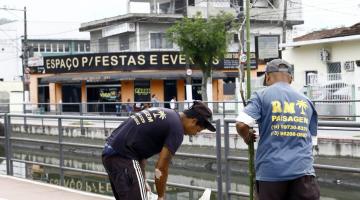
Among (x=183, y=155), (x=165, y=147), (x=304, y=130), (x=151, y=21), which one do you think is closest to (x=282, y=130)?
(x=304, y=130)

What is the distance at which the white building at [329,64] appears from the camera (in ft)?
75.8

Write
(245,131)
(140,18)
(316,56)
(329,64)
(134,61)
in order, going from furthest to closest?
(140,18) < (134,61) < (316,56) < (329,64) < (245,131)

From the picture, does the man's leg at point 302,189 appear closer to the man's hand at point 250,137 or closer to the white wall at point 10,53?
the man's hand at point 250,137

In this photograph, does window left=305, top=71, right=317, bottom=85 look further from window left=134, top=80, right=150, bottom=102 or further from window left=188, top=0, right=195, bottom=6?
window left=188, top=0, right=195, bottom=6

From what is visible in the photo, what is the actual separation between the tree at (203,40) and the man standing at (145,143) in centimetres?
2967

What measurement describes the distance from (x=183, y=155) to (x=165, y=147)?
3304 mm

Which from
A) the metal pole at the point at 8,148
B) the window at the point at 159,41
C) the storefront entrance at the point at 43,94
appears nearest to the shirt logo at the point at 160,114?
the metal pole at the point at 8,148

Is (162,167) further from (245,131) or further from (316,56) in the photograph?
(316,56)

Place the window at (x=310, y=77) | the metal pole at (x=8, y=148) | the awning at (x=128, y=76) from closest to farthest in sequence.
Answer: the metal pole at (x=8, y=148) → the window at (x=310, y=77) → the awning at (x=128, y=76)

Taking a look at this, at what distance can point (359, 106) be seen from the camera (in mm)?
19438

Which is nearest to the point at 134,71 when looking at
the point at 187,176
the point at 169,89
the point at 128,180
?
the point at 169,89

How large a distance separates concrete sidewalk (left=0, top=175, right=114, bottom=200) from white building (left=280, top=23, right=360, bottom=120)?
12569 millimetres

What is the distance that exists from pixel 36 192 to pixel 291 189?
17.8 feet

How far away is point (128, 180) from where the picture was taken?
455 cm
